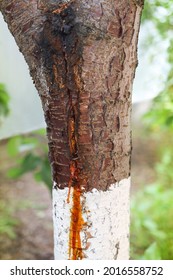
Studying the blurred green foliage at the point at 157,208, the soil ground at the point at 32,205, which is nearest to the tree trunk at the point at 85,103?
the blurred green foliage at the point at 157,208

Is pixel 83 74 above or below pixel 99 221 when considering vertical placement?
above

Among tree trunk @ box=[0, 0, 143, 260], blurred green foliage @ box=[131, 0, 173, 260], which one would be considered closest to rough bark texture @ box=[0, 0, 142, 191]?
tree trunk @ box=[0, 0, 143, 260]

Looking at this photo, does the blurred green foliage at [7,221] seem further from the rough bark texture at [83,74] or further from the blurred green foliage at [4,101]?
the rough bark texture at [83,74]

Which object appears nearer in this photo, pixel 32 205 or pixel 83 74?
pixel 83 74

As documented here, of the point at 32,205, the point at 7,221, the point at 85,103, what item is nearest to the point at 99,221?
the point at 85,103

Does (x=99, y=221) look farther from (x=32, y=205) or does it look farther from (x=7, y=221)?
(x=32, y=205)

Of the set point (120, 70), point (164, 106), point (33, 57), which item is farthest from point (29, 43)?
point (164, 106)

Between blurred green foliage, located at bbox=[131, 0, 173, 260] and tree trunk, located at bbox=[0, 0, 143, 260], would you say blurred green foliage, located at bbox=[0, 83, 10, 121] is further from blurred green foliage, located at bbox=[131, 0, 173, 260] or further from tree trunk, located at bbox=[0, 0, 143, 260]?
tree trunk, located at bbox=[0, 0, 143, 260]

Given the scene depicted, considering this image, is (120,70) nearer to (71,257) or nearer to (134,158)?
(71,257)
